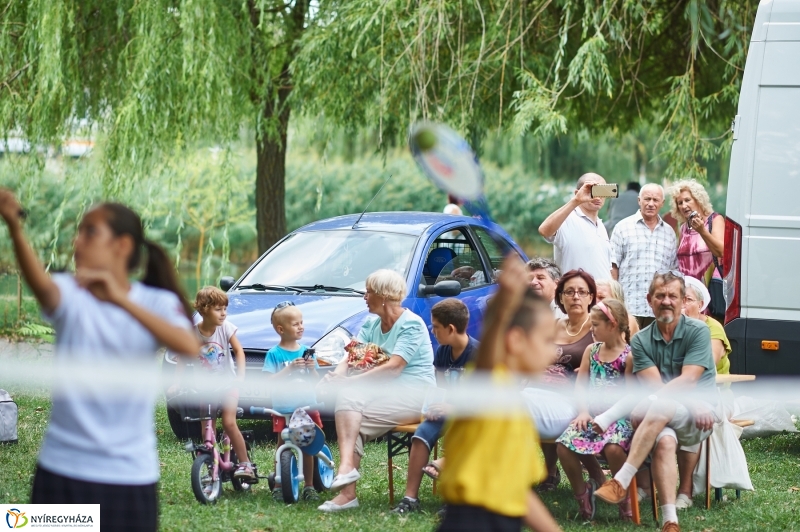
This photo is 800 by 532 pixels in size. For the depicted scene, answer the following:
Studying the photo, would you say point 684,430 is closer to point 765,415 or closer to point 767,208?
→ point 767,208

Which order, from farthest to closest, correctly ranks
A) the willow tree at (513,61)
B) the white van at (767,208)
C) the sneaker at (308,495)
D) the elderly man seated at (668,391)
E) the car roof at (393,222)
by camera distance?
the willow tree at (513,61)
the car roof at (393,222)
the white van at (767,208)
the sneaker at (308,495)
the elderly man seated at (668,391)

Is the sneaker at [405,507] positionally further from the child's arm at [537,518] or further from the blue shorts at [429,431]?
the child's arm at [537,518]

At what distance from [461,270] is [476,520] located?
5919 millimetres

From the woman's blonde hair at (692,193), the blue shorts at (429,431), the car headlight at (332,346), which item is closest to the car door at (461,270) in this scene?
the car headlight at (332,346)

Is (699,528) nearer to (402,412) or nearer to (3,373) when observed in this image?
(402,412)

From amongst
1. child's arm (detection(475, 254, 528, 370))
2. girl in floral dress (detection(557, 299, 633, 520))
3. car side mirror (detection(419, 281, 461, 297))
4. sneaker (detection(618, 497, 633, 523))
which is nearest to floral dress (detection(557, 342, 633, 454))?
girl in floral dress (detection(557, 299, 633, 520))

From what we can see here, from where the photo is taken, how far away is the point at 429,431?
6.05 metres

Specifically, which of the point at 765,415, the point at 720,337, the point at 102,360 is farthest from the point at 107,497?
the point at 765,415

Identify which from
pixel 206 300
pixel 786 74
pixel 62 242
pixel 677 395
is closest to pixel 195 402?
pixel 206 300

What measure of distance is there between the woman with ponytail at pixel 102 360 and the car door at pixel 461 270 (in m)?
5.06

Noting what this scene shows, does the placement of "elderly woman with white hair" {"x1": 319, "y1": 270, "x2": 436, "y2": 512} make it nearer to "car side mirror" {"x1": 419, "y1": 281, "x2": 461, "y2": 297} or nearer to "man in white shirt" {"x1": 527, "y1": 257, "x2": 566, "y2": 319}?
"man in white shirt" {"x1": 527, "y1": 257, "x2": 566, "y2": 319}

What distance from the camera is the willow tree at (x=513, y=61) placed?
10383mm

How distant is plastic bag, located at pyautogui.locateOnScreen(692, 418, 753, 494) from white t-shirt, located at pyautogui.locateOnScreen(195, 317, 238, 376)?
2782mm

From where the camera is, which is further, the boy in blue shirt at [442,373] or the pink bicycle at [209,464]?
the pink bicycle at [209,464]
